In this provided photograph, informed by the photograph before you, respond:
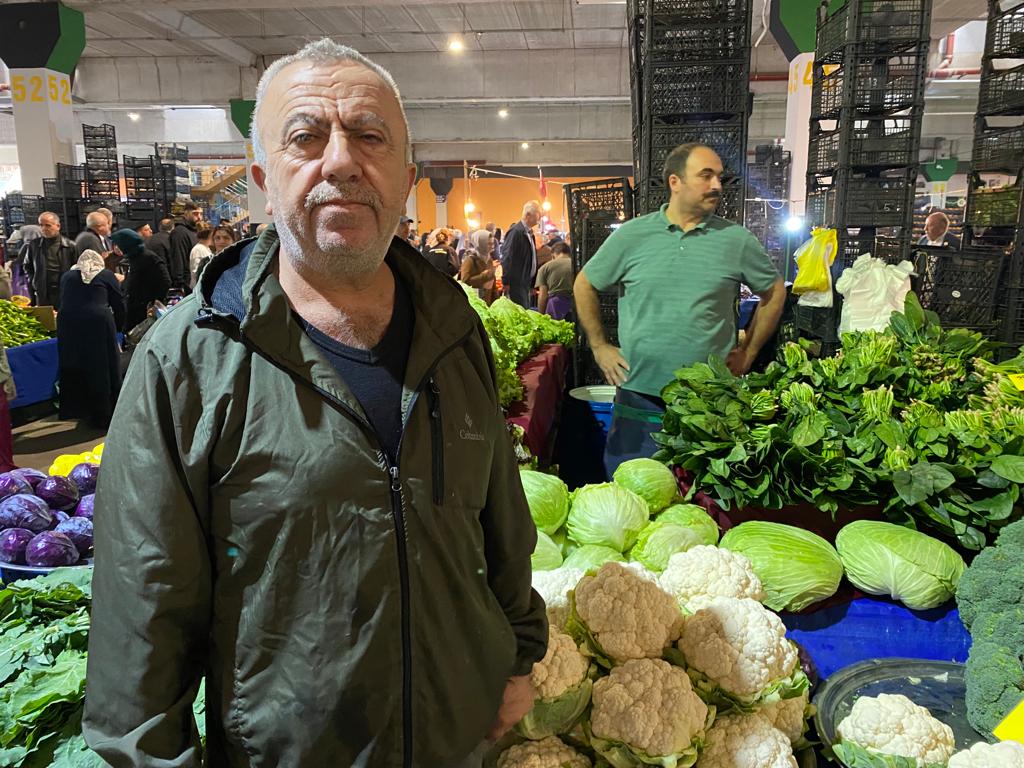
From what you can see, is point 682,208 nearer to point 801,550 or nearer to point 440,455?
point 801,550

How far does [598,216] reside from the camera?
566 cm

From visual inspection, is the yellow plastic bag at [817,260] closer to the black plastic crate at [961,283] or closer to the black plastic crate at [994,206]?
the black plastic crate at [961,283]

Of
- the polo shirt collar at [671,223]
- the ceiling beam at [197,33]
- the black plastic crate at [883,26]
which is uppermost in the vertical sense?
the ceiling beam at [197,33]

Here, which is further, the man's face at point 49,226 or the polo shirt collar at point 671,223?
the man's face at point 49,226

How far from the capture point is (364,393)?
3.87 feet

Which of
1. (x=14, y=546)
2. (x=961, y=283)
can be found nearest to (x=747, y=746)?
(x=14, y=546)

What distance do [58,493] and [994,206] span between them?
283 inches

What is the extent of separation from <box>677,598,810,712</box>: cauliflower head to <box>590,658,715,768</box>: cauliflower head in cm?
7

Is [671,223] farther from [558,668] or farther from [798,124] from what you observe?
[798,124]

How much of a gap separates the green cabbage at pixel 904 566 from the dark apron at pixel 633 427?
129 centimetres

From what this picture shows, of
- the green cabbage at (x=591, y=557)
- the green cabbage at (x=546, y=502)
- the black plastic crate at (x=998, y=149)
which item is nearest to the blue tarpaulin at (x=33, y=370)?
the green cabbage at (x=546, y=502)

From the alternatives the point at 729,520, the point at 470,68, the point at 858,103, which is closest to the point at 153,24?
the point at 470,68

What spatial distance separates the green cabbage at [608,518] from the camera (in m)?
2.38

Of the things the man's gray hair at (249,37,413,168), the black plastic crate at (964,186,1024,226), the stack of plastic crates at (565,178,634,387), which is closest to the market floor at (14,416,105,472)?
the stack of plastic crates at (565,178,634,387)
